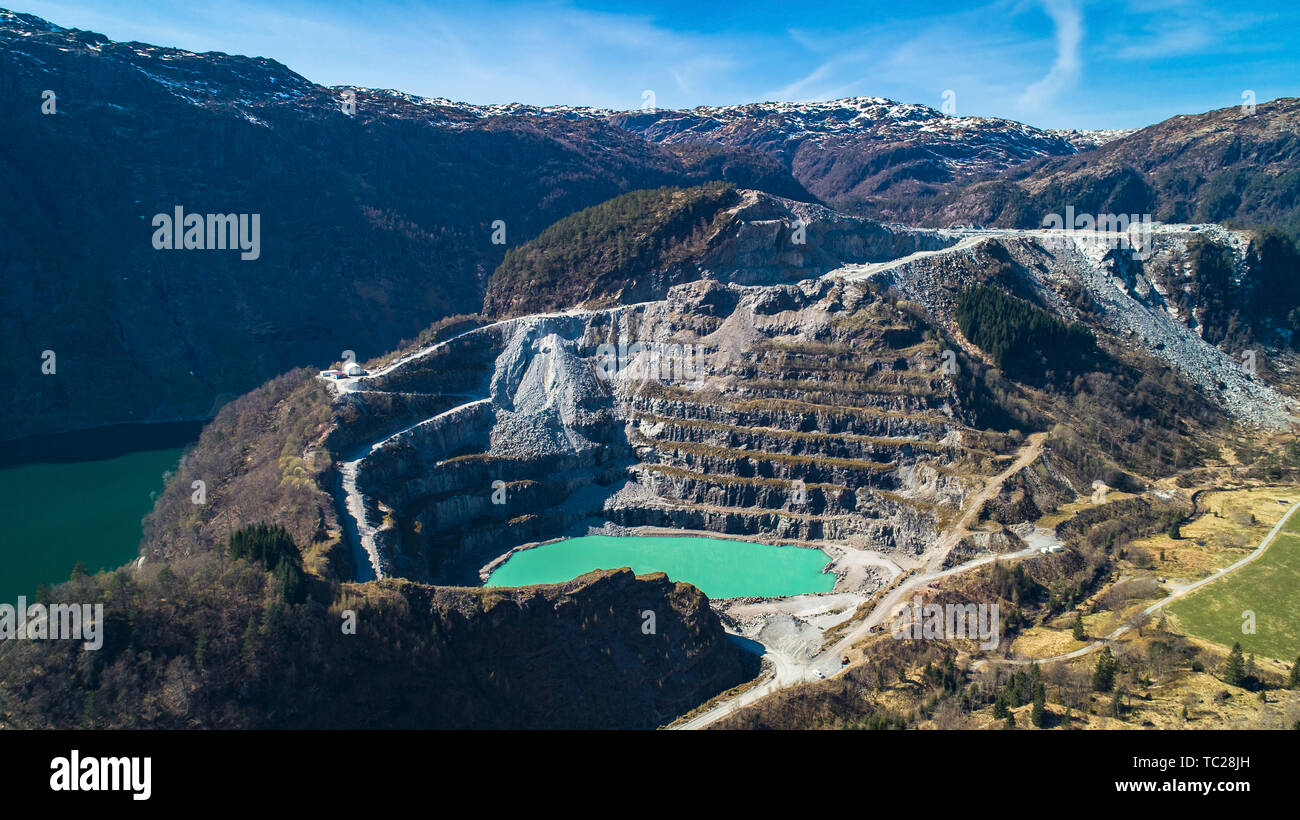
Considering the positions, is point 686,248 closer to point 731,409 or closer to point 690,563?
point 731,409

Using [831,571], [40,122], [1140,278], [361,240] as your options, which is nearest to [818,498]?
[831,571]

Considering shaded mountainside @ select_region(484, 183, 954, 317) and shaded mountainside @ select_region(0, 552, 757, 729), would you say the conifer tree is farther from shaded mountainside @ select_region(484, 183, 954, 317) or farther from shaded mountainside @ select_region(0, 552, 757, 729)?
shaded mountainside @ select_region(484, 183, 954, 317)

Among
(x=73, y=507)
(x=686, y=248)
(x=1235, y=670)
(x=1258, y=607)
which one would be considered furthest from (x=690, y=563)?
(x=73, y=507)

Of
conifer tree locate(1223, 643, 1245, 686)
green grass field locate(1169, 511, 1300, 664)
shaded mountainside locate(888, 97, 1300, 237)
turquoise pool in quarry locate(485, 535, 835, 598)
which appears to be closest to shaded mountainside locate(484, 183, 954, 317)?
turquoise pool in quarry locate(485, 535, 835, 598)

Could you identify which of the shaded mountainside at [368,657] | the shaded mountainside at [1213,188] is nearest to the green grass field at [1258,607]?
the shaded mountainside at [368,657]

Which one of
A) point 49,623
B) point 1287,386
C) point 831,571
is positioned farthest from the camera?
point 1287,386

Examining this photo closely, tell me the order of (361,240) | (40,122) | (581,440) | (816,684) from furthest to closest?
1. (361,240)
2. (40,122)
3. (581,440)
4. (816,684)

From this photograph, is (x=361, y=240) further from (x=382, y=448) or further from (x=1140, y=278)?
(x=1140, y=278)
